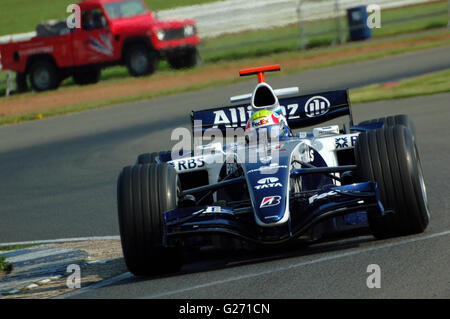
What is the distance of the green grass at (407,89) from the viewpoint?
1756 cm

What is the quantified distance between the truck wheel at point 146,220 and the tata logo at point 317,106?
3055 millimetres

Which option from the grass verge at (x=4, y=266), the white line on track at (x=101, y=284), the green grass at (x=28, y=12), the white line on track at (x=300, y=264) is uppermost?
the green grass at (x=28, y=12)

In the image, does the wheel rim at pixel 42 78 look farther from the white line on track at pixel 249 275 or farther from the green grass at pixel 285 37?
the white line on track at pixel 249 275

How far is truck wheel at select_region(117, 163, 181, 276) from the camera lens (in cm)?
711

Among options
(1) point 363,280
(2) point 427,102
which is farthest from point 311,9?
(1) point 363,280

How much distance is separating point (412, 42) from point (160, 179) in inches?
860

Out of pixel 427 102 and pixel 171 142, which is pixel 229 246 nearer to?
pixel 171 142

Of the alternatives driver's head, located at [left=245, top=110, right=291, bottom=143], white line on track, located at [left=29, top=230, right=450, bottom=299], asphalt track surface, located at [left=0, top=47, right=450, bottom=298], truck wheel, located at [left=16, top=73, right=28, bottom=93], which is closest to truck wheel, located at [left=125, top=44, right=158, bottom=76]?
truck wheel, located at [left=16, top=73, right=28, bottom=93]

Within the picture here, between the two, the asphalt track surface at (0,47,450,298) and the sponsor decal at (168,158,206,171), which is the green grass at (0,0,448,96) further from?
the sponsor decal at (168,158,206,171)

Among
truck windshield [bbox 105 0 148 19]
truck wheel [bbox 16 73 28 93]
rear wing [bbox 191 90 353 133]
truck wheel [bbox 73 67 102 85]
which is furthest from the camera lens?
truck wheel [bbox 16 73 28 93]

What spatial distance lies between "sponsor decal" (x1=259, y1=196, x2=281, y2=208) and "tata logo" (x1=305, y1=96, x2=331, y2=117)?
10.5ft

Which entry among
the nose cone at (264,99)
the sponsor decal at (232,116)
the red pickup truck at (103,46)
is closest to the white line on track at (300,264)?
the nose cone at (264,99)

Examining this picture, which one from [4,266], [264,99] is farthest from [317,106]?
[4,266]

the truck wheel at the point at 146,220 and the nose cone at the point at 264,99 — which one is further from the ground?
the nose cone at the point at 264,99
